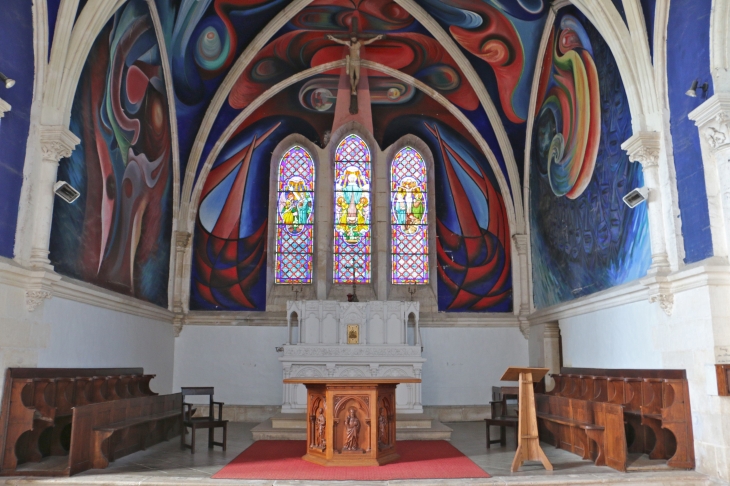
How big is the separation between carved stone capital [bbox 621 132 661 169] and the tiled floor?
3791 mm

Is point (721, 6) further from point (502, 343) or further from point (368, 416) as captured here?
point (502, 343)

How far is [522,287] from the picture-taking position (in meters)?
13.8

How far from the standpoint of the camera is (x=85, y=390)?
819 cm

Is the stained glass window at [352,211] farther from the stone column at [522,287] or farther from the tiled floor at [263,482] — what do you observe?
the tiled floor at [263,482]

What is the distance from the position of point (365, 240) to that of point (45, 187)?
291 inches

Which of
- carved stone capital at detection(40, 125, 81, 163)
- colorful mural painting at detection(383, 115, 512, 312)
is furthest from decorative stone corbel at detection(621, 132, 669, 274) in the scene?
carved stone capital at detection(40, 125, 81, 163)

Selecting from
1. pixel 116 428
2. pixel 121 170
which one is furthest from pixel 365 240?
pixel 116 428

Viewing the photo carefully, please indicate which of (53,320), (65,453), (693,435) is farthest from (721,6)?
(65,453)

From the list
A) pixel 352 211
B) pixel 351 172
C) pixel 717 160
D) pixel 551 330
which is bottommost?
pixel 551 330

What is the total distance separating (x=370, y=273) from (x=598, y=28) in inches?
271

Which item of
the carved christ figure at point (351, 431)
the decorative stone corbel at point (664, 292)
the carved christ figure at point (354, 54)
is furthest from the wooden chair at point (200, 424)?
the carved christ figure at point (354, 54)

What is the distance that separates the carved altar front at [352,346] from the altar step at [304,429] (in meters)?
1.09

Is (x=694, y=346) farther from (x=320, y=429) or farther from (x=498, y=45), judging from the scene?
(x=498, y=45)

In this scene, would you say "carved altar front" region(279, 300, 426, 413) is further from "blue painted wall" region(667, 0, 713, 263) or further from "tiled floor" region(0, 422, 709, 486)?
"blue painted wall" region(667, 0, 713, 263)
